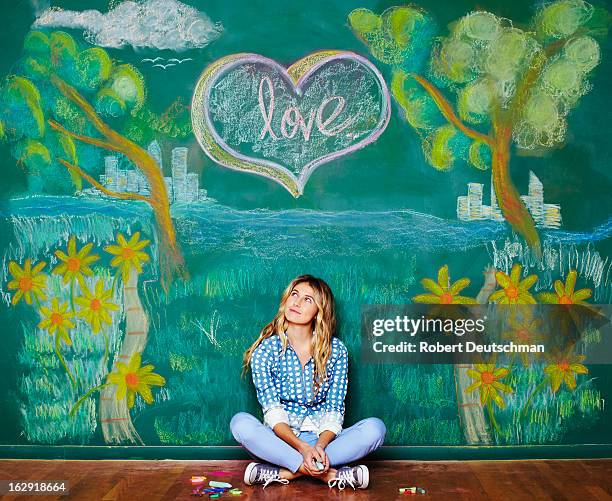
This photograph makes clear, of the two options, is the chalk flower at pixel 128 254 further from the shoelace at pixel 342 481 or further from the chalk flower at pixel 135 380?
the shoelace at pixel 342 481

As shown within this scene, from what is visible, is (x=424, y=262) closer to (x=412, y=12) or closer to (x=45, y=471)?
(x=412, y=12)

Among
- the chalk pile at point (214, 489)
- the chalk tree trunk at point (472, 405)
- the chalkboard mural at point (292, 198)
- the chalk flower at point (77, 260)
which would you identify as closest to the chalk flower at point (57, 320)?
the chalkboard mural at point (292, 198)

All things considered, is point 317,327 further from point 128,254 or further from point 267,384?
point 128,254

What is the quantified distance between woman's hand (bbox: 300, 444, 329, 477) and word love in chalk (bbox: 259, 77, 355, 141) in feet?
4.47

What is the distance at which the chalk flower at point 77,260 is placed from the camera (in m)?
→ 3.85

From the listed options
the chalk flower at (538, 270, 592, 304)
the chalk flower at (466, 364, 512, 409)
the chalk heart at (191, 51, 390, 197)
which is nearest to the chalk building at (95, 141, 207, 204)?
the chalk heart at (191, 51, 390, 197)

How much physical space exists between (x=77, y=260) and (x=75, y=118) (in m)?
0.64

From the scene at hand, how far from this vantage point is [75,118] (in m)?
3.85

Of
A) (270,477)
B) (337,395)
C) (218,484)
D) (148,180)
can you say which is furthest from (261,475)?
(148,180)

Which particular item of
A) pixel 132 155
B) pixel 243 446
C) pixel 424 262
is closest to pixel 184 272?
pixel 132 155

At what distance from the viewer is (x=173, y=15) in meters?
3.84

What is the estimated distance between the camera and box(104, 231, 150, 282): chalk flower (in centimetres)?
384

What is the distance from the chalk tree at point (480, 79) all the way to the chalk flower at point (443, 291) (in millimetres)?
365

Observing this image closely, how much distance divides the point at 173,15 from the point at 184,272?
1.15 m
